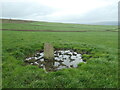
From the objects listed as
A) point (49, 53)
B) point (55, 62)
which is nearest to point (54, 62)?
point (55, 62)

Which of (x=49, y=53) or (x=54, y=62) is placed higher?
(x=49, y=53)

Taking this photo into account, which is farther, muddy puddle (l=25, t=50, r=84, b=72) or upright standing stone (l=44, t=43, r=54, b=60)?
upright standing stone (l=44, t=43, r=54, b=60)

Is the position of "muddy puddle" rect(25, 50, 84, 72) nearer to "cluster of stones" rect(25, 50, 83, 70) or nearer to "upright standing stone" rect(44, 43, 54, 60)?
"cluster of stones" rect(25, 50, 83, 70)

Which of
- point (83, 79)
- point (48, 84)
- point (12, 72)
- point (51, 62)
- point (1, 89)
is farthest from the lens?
point (51, 62)

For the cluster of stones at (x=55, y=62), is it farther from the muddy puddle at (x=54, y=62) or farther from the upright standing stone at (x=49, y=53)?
the upright standing stone at (x=49, y=53)

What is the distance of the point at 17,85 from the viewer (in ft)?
21.6

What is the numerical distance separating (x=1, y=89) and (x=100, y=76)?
660cm

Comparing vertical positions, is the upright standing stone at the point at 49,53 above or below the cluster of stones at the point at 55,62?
above

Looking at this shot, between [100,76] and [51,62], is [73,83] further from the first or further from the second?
[51,62]

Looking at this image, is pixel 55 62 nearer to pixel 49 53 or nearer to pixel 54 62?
pixel 54 62

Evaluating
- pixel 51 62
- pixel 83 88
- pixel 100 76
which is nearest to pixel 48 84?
pixel 83 88

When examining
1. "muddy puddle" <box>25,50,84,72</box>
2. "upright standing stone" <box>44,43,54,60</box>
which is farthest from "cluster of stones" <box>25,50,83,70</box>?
"upright standing stone" <box>44,43,54,60</box>

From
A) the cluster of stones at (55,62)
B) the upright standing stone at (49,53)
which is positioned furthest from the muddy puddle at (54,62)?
the upright standing stone at (49,53)

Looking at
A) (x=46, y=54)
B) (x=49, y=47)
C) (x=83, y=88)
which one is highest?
(x=49, y=47)
